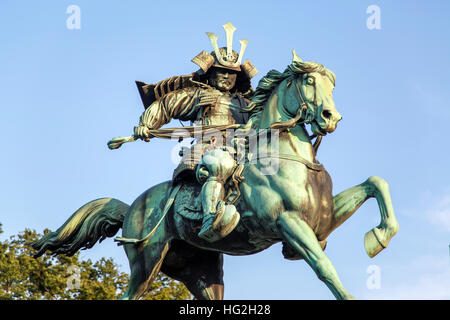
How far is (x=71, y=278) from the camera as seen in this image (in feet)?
59.9

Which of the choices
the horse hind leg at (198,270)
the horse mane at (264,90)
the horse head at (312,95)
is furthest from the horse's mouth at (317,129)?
the horse hind leg at (198,270)

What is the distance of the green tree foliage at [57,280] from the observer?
1800cm

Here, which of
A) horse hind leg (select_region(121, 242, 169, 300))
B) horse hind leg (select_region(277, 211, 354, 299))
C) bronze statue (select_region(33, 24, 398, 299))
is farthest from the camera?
horse hind leg (select_region(121, 242, 169, 300))

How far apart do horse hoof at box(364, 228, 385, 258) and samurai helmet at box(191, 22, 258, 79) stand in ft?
9.77

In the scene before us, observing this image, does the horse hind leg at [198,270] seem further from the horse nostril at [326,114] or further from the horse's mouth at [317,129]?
the horse nostril at [326,114]

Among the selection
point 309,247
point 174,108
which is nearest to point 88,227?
point 174,108

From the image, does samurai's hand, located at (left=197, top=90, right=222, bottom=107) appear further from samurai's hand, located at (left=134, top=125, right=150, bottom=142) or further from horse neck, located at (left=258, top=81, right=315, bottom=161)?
horse neck, located at (left=258, top=81, right=315, bottom=161)

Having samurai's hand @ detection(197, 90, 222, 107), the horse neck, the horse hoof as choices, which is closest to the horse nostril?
the horse neck

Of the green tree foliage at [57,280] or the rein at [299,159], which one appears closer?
the rein at [299,159]

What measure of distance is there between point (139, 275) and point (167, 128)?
1826 millimetres

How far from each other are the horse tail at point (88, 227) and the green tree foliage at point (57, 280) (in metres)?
7.27

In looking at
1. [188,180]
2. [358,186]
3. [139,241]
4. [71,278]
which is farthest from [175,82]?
[71,278]

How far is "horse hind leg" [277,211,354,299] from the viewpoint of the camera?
855 centimetres

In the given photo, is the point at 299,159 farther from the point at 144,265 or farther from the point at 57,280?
the point at 57,280
